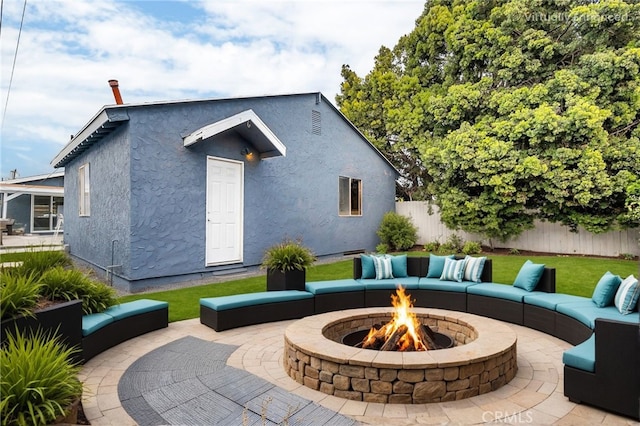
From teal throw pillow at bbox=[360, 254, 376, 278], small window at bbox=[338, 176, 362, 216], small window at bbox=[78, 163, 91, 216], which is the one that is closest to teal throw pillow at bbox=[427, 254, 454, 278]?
teal throw pillow at bbox=[360, 254, 376, 278]

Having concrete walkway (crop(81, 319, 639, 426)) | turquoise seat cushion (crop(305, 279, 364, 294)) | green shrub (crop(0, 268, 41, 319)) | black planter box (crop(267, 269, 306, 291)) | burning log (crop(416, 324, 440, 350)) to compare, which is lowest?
concrete walkway (crop(81, 319, 639, 426))

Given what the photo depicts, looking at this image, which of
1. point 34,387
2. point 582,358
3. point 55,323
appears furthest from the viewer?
point 55,323

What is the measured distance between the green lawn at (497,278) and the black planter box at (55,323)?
2.04 metres

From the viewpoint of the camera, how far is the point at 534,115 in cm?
1084

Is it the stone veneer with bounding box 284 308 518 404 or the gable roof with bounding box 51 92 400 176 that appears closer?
the stone veneer with bounding box 284 308 518 404

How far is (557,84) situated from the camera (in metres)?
10.9

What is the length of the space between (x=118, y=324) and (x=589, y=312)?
5.65 meters

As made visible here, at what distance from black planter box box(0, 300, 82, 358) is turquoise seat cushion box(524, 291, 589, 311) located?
5618 mm

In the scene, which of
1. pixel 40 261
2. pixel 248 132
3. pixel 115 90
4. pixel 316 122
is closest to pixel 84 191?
pixel 115 90

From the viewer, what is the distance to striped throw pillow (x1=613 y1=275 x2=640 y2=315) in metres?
4.13

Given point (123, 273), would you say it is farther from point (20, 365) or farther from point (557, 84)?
point (557, 84)

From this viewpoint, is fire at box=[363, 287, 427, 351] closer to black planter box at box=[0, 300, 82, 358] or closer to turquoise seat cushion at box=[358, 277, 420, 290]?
turquoise seat cushion at box=[358, 277, 420, 290]

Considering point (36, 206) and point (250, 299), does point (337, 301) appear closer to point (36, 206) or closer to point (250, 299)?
point (250, 299)

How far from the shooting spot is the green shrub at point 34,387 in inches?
85.2
